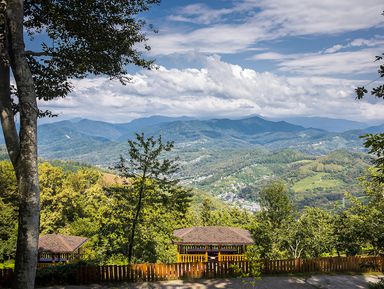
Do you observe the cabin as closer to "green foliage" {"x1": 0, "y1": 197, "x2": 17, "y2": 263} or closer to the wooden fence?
the wooden fence

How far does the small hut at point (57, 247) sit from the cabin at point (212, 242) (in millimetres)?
9452

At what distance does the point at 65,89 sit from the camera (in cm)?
1158

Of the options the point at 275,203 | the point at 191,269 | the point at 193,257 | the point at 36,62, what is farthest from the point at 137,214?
the point at 275,203

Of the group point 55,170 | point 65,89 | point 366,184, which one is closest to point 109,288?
point 65,89

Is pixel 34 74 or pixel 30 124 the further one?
pixel 34 74

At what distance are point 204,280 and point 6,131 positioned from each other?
1499 cm

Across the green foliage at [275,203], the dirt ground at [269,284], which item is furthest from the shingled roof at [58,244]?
the green foliage at [275,203]

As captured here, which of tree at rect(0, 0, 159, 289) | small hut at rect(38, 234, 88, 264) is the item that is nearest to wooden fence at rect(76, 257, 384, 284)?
tree at rect(0, 0, 159, 289)

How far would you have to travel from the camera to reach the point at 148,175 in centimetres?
2286

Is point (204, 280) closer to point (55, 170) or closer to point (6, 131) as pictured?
point (6, 131)

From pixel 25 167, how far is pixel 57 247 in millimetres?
27446

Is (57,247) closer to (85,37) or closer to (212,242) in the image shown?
(212,242)

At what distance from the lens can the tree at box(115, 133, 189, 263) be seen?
2230cm

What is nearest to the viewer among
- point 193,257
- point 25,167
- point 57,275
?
point 25,167
